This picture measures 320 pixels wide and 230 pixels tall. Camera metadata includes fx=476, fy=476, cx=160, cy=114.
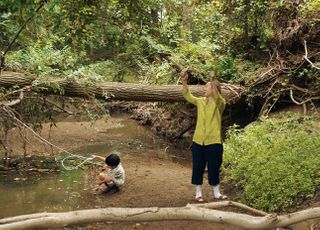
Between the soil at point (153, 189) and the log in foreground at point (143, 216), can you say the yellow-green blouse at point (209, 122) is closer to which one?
the soil at point (153, 189)

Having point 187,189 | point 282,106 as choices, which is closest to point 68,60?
point 187,189

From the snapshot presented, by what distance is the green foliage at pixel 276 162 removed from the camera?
6531mm

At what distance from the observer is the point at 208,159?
7.24 metres

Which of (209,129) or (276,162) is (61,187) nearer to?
(209,129)

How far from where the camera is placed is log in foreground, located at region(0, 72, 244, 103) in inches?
358

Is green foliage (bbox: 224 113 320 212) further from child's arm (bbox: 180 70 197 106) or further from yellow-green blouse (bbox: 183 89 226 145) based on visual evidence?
child's arm (bbox: 180 70 197 106)

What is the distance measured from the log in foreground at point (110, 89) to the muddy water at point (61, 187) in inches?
66.3

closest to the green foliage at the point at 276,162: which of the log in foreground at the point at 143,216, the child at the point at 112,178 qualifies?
the child at the point at 112,178

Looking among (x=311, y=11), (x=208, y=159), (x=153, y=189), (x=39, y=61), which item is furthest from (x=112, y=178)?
(x=311, y=11)

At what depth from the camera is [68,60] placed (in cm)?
1014

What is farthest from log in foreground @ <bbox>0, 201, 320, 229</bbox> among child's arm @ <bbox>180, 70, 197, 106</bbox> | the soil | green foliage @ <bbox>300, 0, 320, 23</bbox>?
green foliage @ <bbox>300, 0, 320, 23</bbox>

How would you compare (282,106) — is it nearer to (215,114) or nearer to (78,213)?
(215,114)

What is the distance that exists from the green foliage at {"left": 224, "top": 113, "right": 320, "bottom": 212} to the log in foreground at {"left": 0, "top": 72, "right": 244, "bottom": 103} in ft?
5.69

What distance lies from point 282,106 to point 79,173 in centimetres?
531
